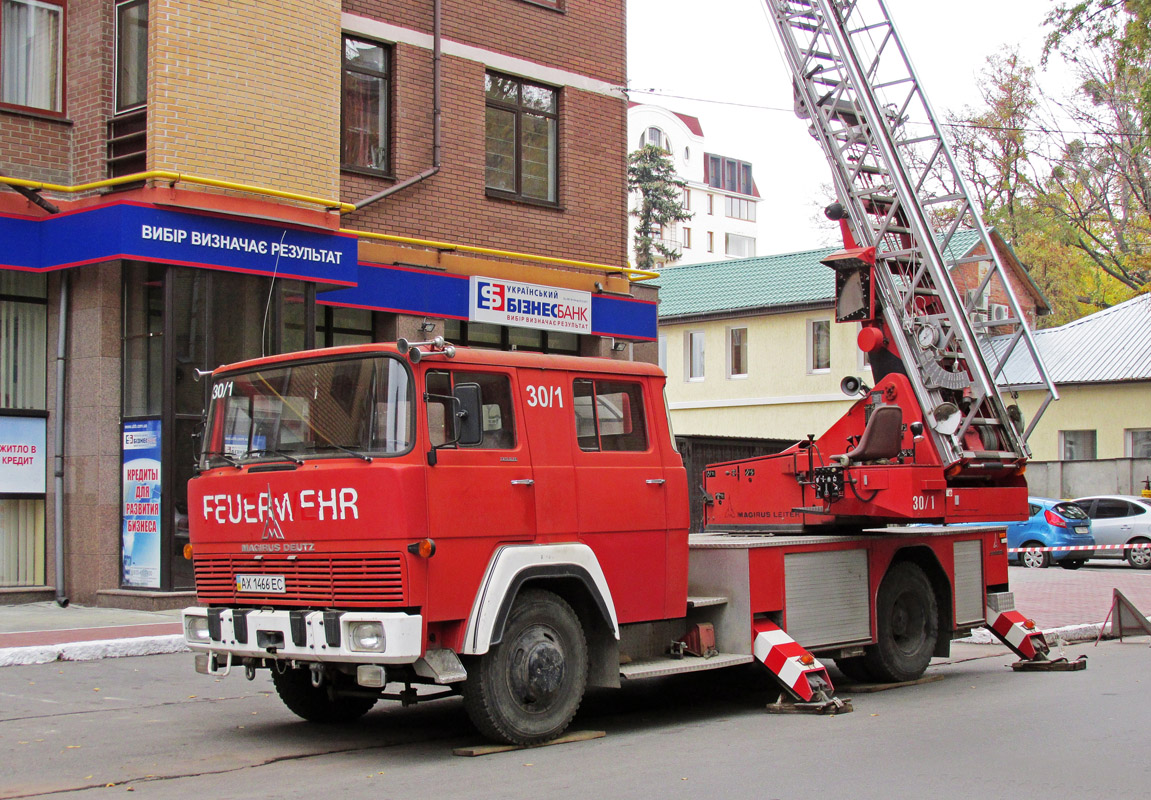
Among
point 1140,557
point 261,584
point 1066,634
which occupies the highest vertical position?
point 261,584

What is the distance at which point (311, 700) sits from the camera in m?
9.03

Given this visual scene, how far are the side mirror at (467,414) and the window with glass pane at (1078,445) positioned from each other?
32.7 metres

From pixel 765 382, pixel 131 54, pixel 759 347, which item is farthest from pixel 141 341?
pixel 759 347

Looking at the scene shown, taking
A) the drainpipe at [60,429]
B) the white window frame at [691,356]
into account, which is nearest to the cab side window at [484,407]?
the drainpipe at [60,429]

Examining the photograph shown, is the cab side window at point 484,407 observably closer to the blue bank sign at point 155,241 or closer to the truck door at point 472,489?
the truck door at point 472,489

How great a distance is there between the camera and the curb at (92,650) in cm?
1123

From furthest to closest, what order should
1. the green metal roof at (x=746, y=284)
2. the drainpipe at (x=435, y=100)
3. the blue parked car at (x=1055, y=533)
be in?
the green metal roof at (x=746, y=284), the blue parked car at (x=1055, y=533), the drainpipe at (x=435, y=100)

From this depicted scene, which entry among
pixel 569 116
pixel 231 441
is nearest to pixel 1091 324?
pixel 569 116

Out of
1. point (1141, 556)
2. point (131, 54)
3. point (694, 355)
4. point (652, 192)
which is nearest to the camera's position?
point (131, 54)

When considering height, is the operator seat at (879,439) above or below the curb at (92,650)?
above

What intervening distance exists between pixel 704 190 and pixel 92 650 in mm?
94901

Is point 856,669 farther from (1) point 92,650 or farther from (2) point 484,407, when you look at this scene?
(1) point 92,650

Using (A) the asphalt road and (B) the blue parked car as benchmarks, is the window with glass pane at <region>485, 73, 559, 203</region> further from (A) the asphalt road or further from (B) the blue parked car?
(B) the blue parked car

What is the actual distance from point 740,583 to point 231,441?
3.70 m
